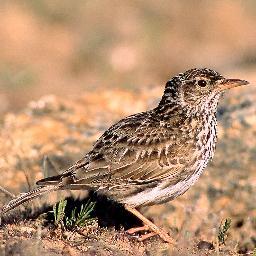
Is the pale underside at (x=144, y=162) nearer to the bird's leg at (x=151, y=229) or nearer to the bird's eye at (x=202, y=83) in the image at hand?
the bird's leg at (x=151, y=229)

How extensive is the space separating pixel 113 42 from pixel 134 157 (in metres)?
16.7

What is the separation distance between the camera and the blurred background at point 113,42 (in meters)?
21.9

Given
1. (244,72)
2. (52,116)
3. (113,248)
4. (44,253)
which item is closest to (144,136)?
(113,248)

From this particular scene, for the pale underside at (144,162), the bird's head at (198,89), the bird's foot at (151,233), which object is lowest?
the bird's foot at (151,233)

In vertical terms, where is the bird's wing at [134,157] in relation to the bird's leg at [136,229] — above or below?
above

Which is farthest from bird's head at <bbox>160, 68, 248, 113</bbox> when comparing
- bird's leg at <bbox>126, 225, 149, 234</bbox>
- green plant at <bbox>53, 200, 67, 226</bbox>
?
green plant at <bbox>53, 200, 67, 226</bbox>

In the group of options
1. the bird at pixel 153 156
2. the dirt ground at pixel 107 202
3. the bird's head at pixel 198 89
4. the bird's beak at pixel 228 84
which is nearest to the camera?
the dirt ground at pixel 107 202

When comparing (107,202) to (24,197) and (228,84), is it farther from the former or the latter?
(228,84)

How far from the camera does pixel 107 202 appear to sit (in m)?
9.35

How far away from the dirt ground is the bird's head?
1349 mm

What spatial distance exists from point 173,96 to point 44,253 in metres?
3.14

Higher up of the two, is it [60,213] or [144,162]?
[144,162]

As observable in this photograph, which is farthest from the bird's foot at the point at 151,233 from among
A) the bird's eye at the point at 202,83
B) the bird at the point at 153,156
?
the bird's eye at the point at 202,83

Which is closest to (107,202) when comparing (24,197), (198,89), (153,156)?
(153,156)
